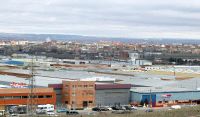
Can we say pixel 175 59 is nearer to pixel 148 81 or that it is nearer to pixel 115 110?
pixel 148 81

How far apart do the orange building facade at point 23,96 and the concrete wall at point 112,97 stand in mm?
3986

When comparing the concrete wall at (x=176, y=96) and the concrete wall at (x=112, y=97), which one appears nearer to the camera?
the concrete wall at (x=112, y=97)

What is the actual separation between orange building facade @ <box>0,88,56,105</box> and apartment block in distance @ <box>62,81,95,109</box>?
1.97 metres

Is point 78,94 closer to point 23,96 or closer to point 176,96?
point 23,96

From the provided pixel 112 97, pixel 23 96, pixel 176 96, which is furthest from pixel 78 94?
pixel 176 96

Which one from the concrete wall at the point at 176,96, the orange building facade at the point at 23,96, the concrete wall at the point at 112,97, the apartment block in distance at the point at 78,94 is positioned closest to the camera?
the orange building facade at the point at 23,96

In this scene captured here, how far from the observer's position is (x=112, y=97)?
116ft

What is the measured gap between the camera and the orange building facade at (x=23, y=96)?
30484 millimetres

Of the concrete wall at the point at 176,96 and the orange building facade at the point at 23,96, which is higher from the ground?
the orange building facade at the point at 23,96

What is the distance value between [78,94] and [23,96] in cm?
418

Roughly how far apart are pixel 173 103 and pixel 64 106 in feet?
25.5

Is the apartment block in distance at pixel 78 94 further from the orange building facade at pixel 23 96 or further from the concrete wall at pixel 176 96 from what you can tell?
the concrete wall at pixel 176 96

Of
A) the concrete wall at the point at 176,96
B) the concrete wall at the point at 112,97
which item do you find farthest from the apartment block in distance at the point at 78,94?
the concrete wall at the point at 176,96

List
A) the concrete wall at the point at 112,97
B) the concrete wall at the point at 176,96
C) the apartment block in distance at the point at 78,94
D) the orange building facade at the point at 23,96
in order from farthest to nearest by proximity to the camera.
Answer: the concrete wall at the point at 176,96, the concrete wall at the point at 112,97, the apartment block in distance at the point at 78,94, the orange building facade at the point at 23,96
